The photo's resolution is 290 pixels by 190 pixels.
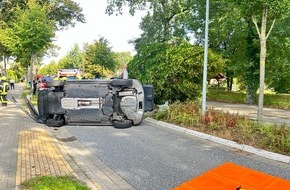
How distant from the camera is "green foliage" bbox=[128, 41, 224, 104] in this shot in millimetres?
11844

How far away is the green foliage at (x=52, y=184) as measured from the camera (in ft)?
13.6

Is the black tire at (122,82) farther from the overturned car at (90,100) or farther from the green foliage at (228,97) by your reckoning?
the green foliage at (228,97)

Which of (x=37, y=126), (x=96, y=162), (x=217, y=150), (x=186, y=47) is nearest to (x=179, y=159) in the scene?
(x=217, y=150)

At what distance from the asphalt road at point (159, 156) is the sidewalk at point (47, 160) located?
0.27 m

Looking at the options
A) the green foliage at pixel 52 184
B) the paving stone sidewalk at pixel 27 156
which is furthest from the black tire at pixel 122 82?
the green foliage at pixel 52 184

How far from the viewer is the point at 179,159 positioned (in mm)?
6066

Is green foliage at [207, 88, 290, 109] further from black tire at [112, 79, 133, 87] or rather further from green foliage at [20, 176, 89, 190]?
green foliage at [20, 176, 89, 190]

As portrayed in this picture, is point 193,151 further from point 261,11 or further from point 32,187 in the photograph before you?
point 261,11

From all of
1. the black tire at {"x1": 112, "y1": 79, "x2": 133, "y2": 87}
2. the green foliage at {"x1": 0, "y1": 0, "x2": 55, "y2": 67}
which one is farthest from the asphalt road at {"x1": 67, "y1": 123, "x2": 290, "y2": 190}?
the green foliage at {"x1": 0, "y1": 0, "x2": 55, "y2": 67}

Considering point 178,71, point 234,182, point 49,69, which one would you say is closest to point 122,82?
point 234,182

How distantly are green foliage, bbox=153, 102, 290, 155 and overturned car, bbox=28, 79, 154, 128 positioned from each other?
98.6 inches

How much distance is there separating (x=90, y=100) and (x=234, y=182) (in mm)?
4580

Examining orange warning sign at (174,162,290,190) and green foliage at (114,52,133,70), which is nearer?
orange warning sign at (174,162,290,190)

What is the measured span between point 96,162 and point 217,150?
2.97m
